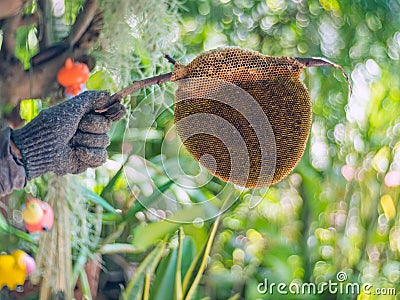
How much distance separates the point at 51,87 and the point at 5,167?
6.1 inches

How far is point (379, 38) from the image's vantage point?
105cm

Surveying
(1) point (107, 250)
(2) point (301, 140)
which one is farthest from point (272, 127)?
(1) point (107, 250)

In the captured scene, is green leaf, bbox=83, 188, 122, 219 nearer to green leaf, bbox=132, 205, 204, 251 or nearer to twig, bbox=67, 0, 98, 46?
green leaf, bbox=132, 205, 204, 251

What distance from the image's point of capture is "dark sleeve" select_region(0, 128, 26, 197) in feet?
1.42

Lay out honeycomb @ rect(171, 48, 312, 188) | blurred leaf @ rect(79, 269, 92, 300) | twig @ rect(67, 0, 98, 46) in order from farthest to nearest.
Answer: blurred leaf @ rect(79, 269, 92, 300)
twig @ rect(67, 0, 98, 46)
honeycomb @ rect(171, 48, 312, 188)

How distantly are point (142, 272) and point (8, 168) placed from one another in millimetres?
565

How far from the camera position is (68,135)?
0.45 meters

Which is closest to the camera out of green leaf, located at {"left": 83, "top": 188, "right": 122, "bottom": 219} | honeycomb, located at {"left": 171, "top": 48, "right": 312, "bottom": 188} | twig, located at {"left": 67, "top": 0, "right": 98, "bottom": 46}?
honeycomb, located at {"left": 171, "top": 48, "right": 312, "bottom": 188}

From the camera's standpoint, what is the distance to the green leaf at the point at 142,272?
958 millimetres

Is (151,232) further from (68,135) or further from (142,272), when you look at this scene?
(68,135)

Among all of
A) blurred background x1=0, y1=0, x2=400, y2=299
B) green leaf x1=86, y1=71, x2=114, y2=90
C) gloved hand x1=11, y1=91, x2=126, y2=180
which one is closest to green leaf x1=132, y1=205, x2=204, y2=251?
blurred background x1=0, y1=0, x2=400, y2=299

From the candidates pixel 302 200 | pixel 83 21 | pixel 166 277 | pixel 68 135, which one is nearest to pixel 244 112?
pixel 68 135

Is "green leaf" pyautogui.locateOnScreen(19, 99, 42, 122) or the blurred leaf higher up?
"green leaf" pyautogui.locateOnScreen(19, 99, 42, 122)

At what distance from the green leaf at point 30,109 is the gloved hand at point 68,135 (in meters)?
0.20
